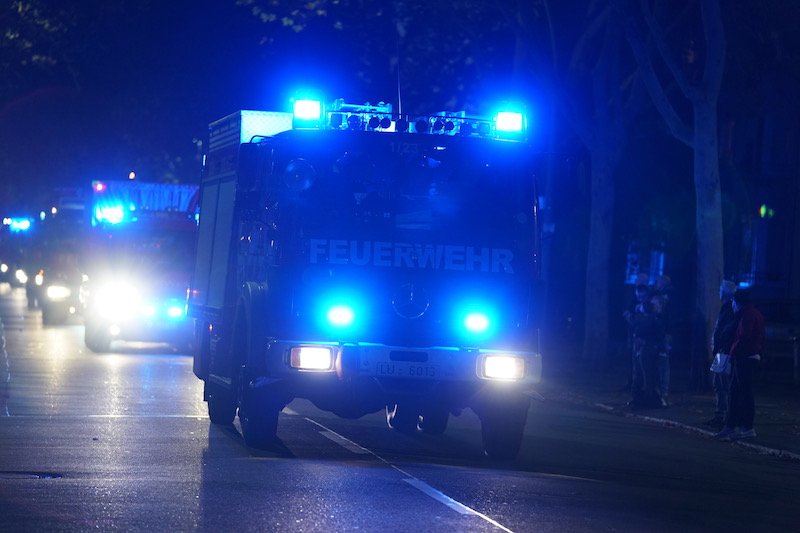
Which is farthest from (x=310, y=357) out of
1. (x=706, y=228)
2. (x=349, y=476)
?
(x=706, y=228)

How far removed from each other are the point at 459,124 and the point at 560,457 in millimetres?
3223

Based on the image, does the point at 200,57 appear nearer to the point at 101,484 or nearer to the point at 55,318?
the point at 55,318

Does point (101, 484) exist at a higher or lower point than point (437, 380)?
lower

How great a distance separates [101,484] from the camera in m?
10.7

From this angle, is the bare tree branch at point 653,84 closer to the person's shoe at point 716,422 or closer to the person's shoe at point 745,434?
the person's shoe at point 716,422

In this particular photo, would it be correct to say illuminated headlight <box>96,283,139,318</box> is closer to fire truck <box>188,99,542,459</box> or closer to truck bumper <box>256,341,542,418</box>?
fire truck <box>188,99,542,459</box>

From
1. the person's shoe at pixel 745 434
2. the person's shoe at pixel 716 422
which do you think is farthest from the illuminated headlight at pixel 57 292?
the person's shoe at pixel 745 434

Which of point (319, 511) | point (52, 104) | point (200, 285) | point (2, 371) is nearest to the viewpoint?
point (319, 511)

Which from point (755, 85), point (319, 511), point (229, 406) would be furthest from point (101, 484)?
point (755, 85)

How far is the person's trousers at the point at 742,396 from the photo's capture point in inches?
659

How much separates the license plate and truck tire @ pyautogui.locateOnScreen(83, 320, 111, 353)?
16147 millimetres

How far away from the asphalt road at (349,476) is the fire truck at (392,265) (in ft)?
2.35

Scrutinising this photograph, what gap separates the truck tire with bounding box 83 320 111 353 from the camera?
2777 centimetres

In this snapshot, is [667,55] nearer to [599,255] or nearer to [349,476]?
[599,255]
